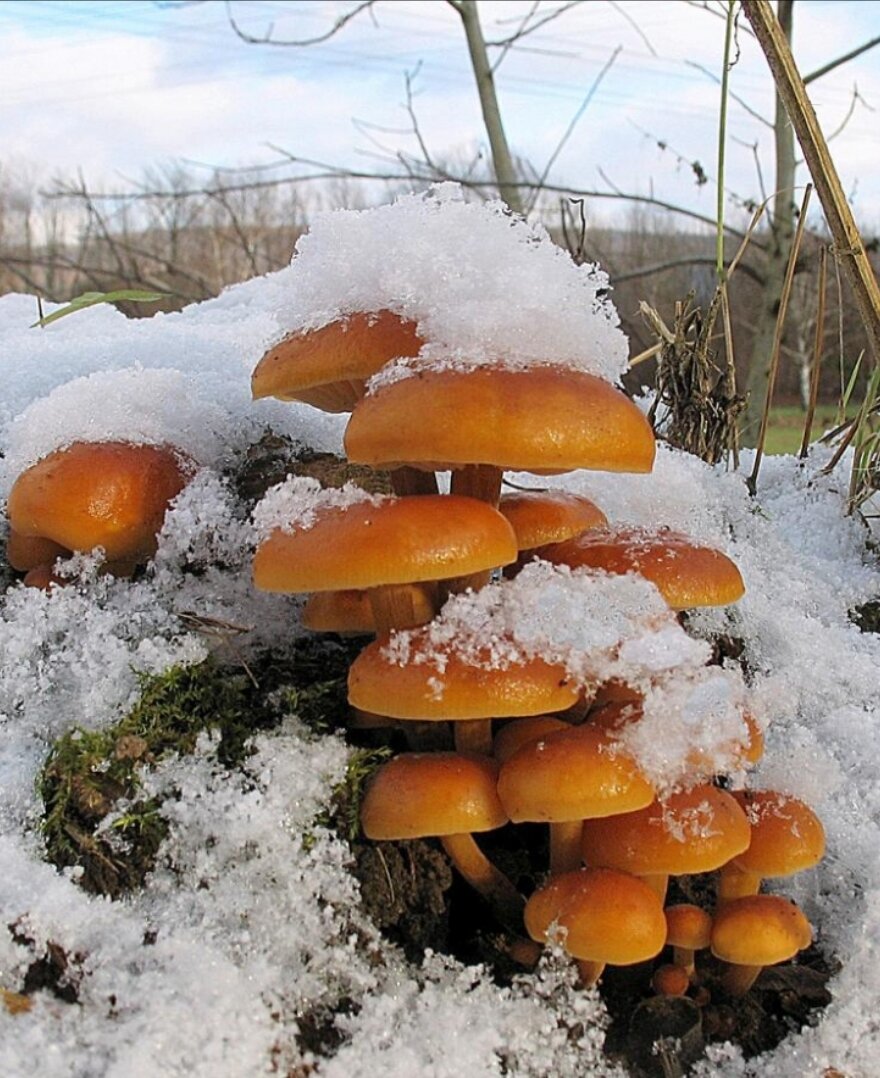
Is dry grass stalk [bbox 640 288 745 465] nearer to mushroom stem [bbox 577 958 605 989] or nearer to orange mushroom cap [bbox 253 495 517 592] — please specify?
orange mushroom cap [bbox 253 495 517 592]

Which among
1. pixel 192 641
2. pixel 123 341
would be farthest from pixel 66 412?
pixel 123 341

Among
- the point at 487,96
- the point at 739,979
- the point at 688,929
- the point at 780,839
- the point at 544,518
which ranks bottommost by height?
the point at 739,979

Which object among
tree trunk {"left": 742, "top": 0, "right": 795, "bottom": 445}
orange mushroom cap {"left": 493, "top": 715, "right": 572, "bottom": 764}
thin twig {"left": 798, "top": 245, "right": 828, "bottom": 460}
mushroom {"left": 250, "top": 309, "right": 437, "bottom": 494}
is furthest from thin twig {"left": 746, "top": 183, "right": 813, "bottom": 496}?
tree trunk {"left": 742, "top": 0, "right": 795, "bottom": 445}

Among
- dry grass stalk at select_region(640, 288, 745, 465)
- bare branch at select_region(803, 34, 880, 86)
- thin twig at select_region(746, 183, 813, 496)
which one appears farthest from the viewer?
bare branch at select_region(803, 34, 880, 86)

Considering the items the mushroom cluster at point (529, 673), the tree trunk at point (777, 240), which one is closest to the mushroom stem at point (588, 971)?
the mushroom cluster at point (529, 673)

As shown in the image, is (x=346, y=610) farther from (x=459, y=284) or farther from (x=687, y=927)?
(x=687, y=927)

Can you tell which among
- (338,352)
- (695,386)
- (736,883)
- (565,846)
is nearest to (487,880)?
(565,846)

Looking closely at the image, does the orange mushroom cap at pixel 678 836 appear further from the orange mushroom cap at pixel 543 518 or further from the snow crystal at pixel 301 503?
the snow crystal at pixel 301 503
